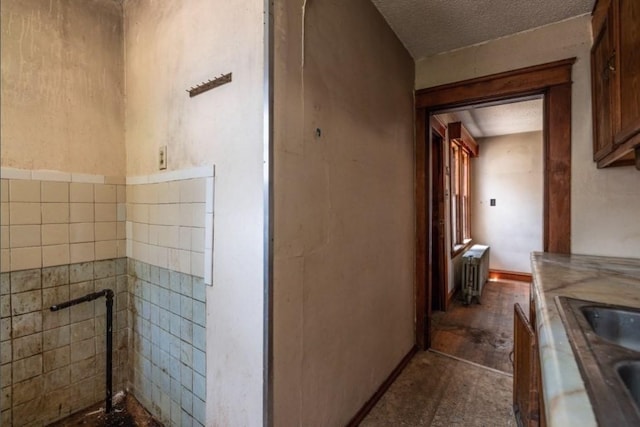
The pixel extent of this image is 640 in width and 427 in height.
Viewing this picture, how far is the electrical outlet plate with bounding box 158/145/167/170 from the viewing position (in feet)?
5.43

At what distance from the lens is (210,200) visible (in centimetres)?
136

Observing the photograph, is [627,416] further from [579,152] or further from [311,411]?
[579,152]

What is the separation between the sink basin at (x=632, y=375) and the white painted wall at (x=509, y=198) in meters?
5.06

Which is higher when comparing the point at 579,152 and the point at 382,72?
the point at 382,72

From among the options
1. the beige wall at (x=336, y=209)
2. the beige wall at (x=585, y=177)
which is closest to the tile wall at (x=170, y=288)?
the beige wall at (x=336, y=209)

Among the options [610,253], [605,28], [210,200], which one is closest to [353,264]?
[210,200]

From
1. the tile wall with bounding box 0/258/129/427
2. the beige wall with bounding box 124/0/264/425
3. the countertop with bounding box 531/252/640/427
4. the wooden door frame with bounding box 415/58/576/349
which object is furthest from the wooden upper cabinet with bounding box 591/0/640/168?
the tile wall with bounding box 0/258/129/427

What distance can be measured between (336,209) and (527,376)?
1.11 metres

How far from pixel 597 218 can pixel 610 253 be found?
0.73ft

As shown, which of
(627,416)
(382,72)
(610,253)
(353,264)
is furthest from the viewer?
(382,72)

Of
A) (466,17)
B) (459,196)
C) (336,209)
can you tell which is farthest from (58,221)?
(459,196)

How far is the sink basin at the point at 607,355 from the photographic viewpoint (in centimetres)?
47

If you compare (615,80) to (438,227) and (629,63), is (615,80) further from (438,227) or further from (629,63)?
(438,227)

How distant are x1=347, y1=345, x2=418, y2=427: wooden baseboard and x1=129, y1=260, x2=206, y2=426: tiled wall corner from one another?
831mm
